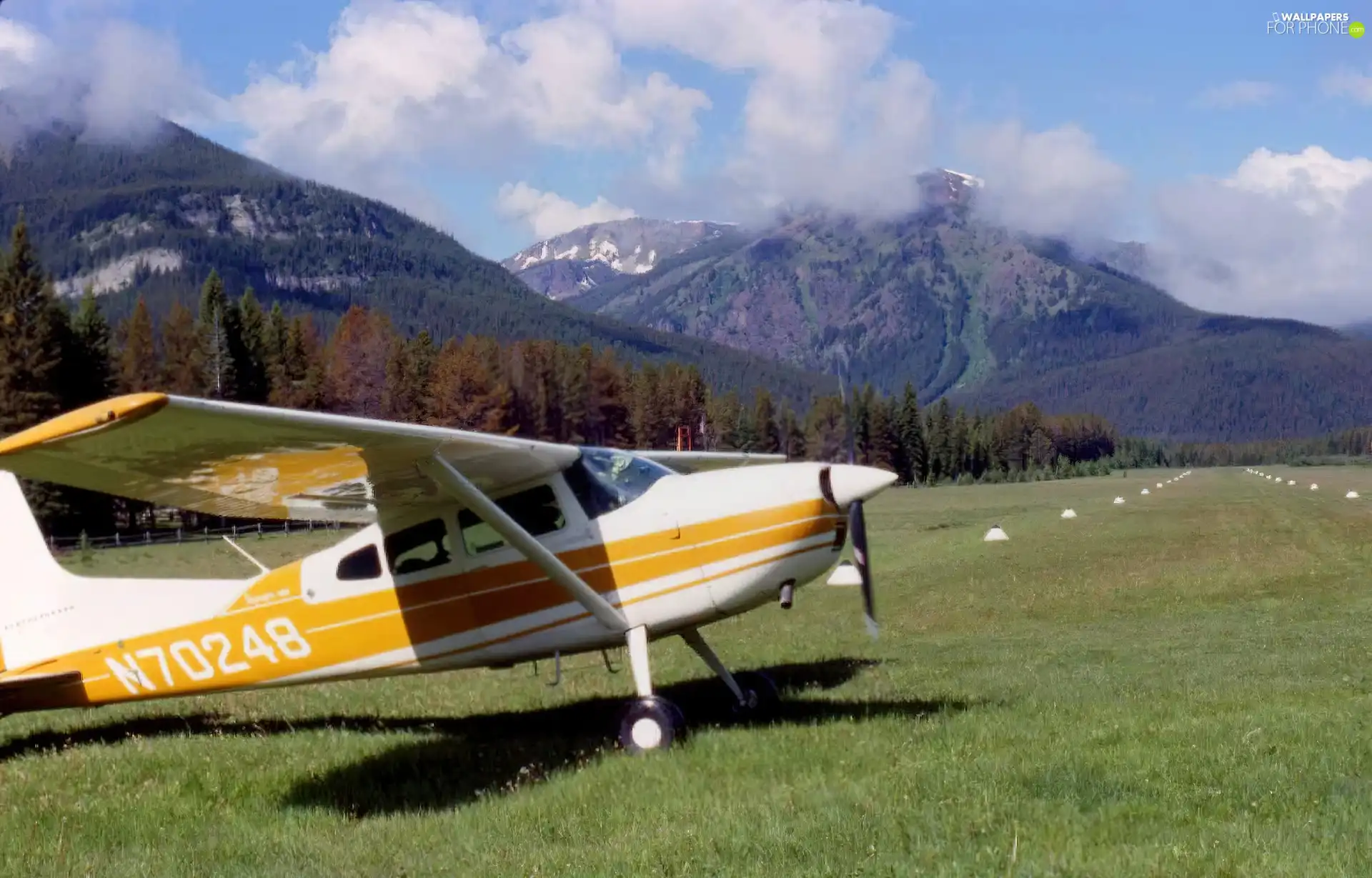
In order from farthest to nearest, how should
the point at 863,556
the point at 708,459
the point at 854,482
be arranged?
the point at 708,459, the point at 863,556, the point at 854,482

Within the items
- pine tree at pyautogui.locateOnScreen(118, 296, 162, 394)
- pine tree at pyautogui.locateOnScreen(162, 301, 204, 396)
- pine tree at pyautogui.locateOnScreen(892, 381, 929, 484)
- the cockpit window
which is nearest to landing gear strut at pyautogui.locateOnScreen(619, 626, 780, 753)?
the cockpit window

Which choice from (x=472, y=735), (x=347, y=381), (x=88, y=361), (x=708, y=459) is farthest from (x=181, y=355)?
(x=472, y=735)

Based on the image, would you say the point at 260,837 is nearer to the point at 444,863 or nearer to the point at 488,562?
the point at 444,863

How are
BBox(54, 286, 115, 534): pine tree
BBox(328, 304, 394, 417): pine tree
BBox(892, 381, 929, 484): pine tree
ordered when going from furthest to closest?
BBox(892, 381, 929, 484): pine tree < BBox(328, 304, 394, 417): pine tree < BBox(54, 286, 115, 534): pine tree

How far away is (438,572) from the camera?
10125mm

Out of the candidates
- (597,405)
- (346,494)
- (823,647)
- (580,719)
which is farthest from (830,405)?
(597,405)

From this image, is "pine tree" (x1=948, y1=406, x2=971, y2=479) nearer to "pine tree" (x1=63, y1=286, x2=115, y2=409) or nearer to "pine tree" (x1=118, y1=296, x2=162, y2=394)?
"pine tree" (x1=118, y1=296, x2=162, y2=394)

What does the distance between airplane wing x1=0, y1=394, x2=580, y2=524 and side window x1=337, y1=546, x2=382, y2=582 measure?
0.40 m

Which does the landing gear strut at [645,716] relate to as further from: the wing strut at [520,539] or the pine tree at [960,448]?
the pine tree at [960,448]

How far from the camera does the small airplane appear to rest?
9.24 m

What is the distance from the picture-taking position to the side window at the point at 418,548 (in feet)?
33.1

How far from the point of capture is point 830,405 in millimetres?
25828

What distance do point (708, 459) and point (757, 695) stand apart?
2.89 meters

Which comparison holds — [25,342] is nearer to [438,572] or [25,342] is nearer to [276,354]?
[276,354]
